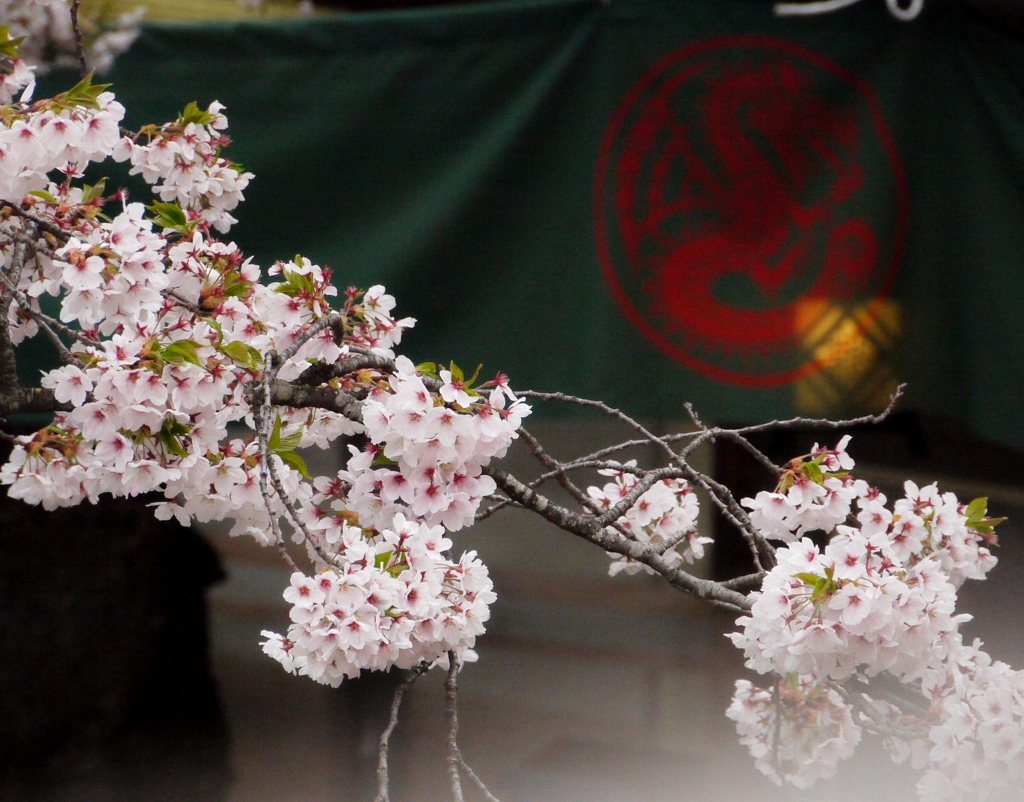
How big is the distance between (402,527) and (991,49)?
1.44m

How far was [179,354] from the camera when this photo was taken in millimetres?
780

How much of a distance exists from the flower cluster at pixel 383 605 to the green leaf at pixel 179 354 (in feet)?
0.67

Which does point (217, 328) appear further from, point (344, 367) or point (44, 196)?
point (44, 196)

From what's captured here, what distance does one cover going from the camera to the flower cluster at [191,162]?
1.12 m

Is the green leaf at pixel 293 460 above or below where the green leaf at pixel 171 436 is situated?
below

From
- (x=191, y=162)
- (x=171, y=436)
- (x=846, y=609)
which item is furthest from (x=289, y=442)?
(x=846, y=609)

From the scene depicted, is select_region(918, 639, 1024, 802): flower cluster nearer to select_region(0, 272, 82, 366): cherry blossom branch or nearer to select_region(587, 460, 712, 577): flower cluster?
select_region(587, 460, 712, 577): flower cluster

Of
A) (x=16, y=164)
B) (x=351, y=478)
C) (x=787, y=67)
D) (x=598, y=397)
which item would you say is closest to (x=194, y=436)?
(x=351, y=478)

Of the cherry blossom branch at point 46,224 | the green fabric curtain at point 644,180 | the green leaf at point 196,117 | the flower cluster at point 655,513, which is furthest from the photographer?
the green fabric curtain at point 644,180

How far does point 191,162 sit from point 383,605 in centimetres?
66

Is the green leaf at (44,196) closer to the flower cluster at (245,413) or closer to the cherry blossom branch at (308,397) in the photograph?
the flower cluster at (245,413)

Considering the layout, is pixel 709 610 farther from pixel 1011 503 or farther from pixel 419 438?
pixel 419 438

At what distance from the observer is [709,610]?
2.26 metres

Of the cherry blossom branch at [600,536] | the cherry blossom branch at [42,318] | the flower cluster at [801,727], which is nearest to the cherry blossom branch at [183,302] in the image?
the cherry blossom branch at [42,318]
